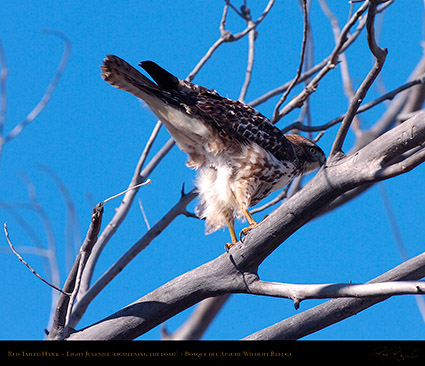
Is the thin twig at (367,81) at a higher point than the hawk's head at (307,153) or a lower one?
lower

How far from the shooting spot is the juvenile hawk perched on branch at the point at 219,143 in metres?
4.86

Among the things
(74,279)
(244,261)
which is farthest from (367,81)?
(74,279)

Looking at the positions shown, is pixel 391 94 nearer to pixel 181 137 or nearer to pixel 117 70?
pixel 181 137

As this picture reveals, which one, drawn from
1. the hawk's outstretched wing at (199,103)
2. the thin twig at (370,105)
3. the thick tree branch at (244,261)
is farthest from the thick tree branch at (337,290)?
the thin twig at (370,105)

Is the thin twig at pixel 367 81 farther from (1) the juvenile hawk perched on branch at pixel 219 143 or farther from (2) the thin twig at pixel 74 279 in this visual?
(1) the juvenile hawk perched on branch at pixel 219 143

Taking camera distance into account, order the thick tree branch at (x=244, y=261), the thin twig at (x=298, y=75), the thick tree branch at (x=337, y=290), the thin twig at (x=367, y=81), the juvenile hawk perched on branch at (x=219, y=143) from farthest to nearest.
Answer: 1. the juvenile hawk perched on branch at (x=219, y=143)
2. the thin twig at (x=298, y=75)
3. the thin twig at (x=367, y=81)
4. the thick tree branch at (x=244, y=261)
5. the thick tree branch at (x=337, y=290)

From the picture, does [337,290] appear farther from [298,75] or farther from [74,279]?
[298,75]

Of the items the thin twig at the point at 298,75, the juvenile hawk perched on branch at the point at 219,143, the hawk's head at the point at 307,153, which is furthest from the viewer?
the hawk's head at the point at 307,153
